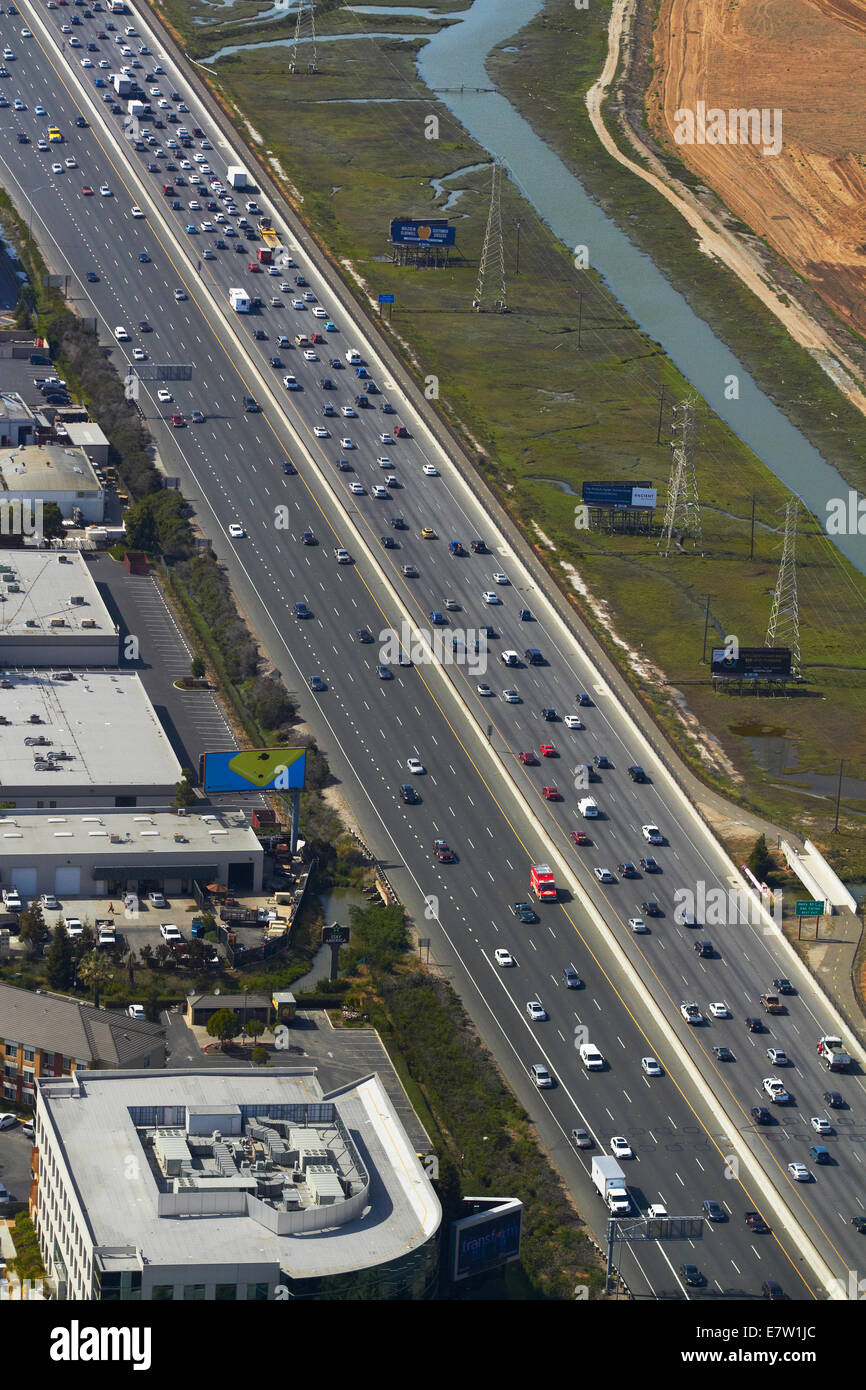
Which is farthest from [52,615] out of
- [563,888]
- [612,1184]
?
[612,1184]

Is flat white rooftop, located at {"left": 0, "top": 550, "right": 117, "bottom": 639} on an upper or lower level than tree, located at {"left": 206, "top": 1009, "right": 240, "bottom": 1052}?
lower

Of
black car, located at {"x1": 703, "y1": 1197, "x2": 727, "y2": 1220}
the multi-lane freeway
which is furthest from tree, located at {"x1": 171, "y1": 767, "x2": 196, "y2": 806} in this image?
black car, located at {"x1": 703, "y1": 1197, "x2": 727, "y2": 1220}

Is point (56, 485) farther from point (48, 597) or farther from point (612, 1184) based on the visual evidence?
point (612, 1184)

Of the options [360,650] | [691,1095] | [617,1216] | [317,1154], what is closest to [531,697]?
[360,650]

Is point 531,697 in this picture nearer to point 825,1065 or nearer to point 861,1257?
point 825,1065


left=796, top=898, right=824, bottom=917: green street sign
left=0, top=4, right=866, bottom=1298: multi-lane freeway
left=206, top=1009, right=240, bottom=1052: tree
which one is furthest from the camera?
left=796, top=898, right=824, bottom=917: green street sign

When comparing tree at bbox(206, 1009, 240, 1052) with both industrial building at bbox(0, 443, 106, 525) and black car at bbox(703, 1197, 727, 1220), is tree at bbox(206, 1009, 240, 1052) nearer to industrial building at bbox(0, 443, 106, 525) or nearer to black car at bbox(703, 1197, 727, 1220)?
black car at bbox(703, 1197, 727, 1220)

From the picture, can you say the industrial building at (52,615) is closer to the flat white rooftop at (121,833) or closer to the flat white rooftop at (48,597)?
the flat white rooftop at (48,597)
